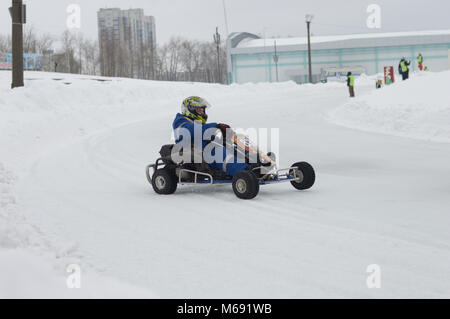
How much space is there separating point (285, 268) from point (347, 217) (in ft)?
5.84

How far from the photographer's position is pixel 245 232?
16.8ft

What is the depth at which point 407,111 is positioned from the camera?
15.4 metres

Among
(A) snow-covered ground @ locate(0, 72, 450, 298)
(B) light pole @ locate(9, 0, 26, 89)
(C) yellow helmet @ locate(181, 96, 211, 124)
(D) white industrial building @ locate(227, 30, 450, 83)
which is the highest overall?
(D) white industrial building @ locate(227, 30, 450, 83)

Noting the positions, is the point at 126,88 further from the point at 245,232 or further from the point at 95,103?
the point at 245,232

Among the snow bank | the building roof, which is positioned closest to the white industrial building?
the building roof

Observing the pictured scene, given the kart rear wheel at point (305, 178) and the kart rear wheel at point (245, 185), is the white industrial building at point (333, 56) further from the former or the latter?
the kart rear wheel at point (245, 185)

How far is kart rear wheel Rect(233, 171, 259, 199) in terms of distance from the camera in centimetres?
658

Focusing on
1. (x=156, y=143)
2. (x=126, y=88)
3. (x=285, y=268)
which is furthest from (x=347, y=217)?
(x=126, y=88)

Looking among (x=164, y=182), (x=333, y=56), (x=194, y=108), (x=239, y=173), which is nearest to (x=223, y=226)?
(x=239, y=173)

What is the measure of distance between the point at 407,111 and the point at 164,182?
32.6 ft

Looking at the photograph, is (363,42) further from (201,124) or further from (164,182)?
(164,182)

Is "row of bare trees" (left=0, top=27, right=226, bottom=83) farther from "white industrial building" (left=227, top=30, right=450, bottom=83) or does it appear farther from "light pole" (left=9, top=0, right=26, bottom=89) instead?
"light pole" (left=9, top=0, right=26, bottom=89)

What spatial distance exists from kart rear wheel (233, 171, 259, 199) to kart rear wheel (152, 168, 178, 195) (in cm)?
106

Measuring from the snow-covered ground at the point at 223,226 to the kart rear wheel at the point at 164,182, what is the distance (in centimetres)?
18
